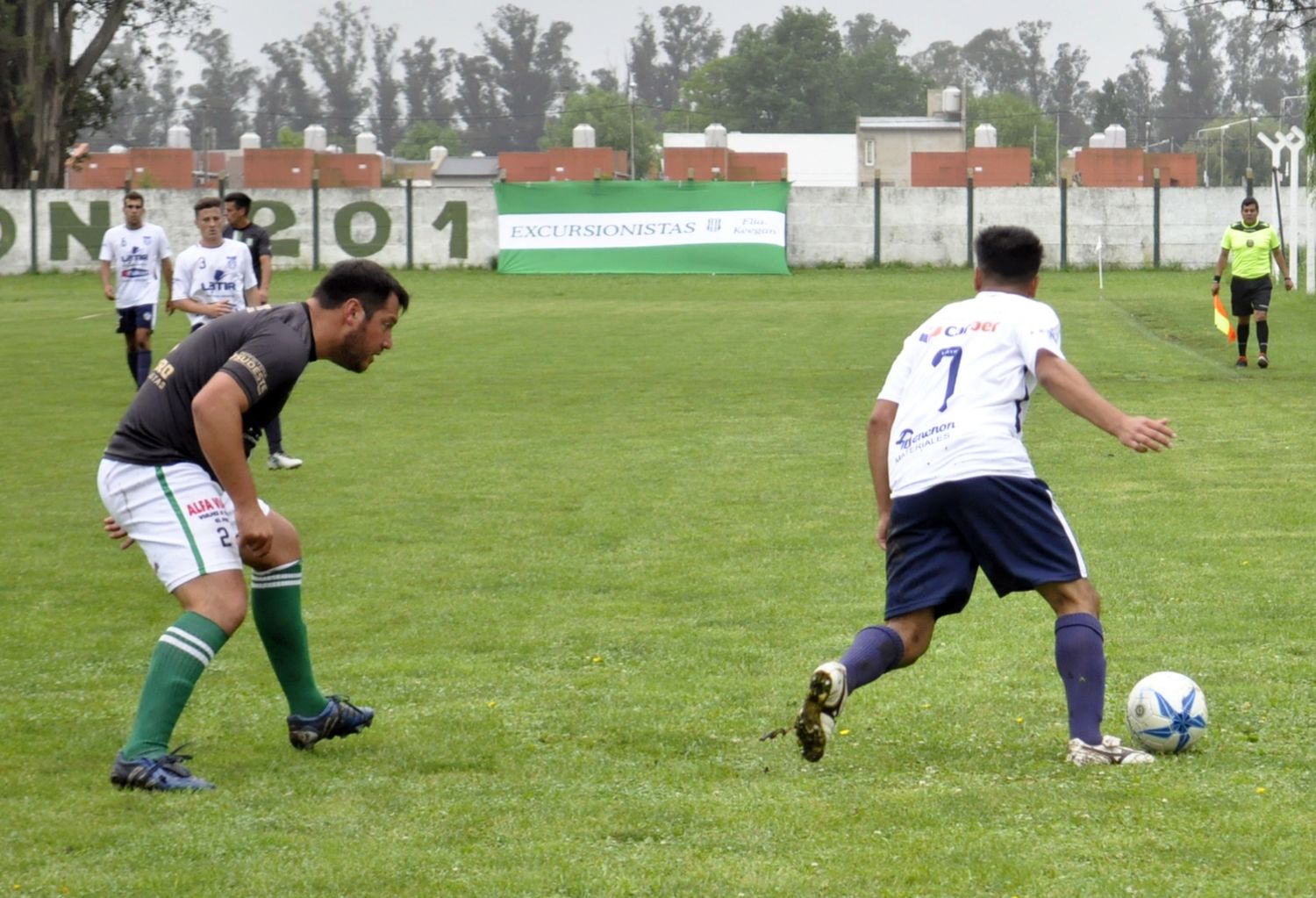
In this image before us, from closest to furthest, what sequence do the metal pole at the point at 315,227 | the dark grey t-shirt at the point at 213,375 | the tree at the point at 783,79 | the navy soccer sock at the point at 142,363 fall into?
the dark grey t-shirt at the point at 213,375 → the navy soccer sock at the point at 142,363 → the metal pole at the point at 315,227 → the tree at the point at 783,79

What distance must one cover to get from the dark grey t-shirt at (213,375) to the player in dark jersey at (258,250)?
275 inches

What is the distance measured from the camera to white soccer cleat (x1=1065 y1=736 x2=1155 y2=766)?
534 cm

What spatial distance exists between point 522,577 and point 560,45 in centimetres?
15652

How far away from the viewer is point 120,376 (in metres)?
20.1

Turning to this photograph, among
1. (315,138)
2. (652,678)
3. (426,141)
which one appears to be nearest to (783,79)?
(426,141)

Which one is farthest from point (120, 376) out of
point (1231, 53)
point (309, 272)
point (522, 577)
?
point (1231, 53)

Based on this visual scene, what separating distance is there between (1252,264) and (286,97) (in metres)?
150

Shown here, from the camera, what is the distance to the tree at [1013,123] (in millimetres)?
134625

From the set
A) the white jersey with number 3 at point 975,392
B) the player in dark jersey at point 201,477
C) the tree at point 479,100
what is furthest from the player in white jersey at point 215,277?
the tree at point 479,100

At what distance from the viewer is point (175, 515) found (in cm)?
548

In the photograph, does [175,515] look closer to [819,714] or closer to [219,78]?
[819,714]

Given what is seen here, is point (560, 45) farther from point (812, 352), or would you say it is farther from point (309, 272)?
point (812, 352)

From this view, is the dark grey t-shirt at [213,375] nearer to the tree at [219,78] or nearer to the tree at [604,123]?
the tree at [604,123]

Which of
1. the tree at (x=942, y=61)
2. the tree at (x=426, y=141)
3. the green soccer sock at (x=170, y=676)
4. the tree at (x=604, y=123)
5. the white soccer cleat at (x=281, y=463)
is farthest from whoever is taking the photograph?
the tree at (x=942, y=61)
